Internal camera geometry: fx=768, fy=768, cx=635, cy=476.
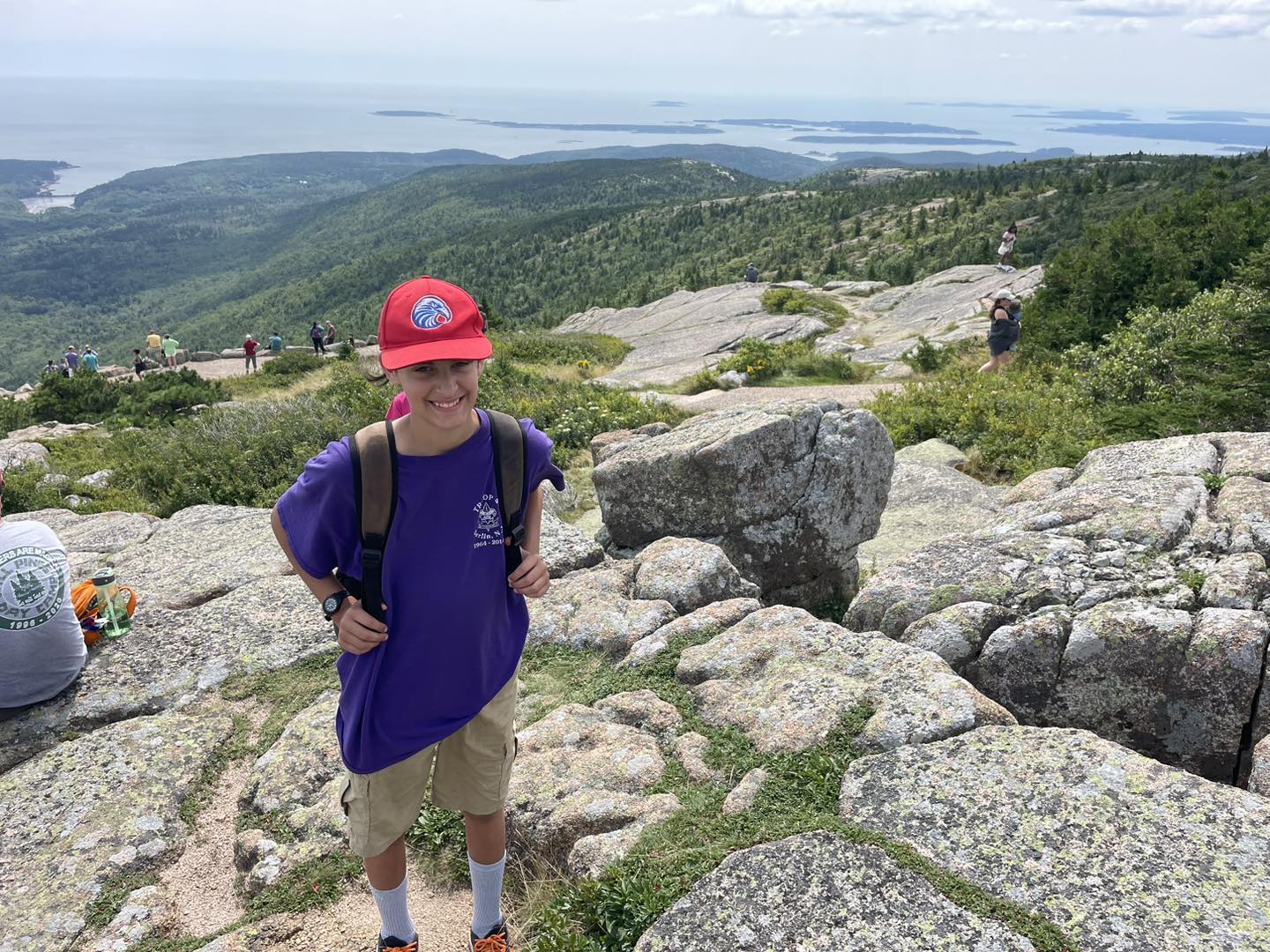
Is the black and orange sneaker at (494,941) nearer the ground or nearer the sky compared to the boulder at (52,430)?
nearer the sky

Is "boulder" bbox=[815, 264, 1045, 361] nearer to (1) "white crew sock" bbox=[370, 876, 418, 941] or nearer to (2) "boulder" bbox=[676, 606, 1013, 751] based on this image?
(2) "boulder" bbox=[676, 606, 1013, 751]

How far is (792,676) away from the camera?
15.6 feet

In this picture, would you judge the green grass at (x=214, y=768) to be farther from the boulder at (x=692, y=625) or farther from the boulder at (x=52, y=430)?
the boulder at (x=52, y=430)

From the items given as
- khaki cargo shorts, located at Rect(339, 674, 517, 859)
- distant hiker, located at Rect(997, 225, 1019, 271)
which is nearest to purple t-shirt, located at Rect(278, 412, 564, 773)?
khaki cargo shorts, located at Rect(339, 674, 517, 859)

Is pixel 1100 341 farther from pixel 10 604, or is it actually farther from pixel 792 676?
pixel 10 604

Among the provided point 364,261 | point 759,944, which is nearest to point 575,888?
point 759,944

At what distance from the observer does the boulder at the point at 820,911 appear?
289cm

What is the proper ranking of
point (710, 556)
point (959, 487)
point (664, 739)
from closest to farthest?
point (664, 739)
point (710, 556)
point (959, 487)

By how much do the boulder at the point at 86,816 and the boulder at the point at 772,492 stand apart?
4271mm

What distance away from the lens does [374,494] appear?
2.84 m

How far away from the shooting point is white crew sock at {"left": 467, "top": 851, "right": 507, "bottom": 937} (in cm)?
359

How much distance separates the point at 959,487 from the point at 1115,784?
24.6ft

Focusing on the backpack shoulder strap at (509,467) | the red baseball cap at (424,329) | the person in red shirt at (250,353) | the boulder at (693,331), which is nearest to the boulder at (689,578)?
the backpack shoulder strap at (509,467)

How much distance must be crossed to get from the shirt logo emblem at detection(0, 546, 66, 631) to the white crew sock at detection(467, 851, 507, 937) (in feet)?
11.6
